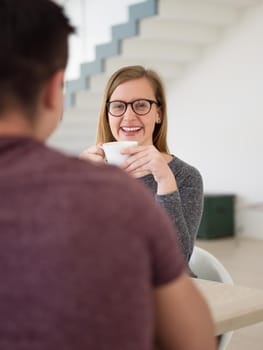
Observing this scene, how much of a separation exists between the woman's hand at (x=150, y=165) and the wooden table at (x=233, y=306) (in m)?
0.30

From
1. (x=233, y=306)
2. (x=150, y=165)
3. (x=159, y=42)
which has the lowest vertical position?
(x=233, y=306)

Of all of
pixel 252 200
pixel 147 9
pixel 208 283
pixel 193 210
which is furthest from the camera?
pixel 252 200

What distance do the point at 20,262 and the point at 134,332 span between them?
15cm

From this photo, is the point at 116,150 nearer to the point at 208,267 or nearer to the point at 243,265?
the point at 208,267

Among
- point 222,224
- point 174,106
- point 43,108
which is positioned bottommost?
point 222,224

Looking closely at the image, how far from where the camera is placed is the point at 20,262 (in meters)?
0.61

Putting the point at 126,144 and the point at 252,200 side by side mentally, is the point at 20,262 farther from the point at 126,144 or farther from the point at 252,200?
the point at 252,200

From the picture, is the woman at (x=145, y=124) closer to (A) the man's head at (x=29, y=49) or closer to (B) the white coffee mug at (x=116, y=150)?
(B) the white coffee mug at (x=116, y=150)

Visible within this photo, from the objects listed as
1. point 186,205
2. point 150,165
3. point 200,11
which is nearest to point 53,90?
point 150,165

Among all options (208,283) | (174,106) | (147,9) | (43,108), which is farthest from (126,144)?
(174,106)

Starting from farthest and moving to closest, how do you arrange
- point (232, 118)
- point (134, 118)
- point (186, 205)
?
point (232, 118) → point (134, 118) → point (186, 205)

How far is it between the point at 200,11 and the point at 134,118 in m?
Result: 3.77

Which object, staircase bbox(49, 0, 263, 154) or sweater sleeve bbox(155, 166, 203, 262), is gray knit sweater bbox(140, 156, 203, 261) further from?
staircase bbox(49, 0, 263, 154)

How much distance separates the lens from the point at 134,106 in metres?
1.89
